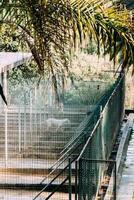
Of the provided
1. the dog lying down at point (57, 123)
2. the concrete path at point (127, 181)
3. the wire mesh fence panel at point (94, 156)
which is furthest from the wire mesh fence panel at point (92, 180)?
the dog lying down at point (57, 123)

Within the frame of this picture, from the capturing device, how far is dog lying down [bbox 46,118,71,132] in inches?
549

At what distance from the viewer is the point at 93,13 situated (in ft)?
16.8

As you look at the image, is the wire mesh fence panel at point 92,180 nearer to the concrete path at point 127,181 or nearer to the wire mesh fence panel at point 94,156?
the wire mesh fence panel at point 94,156

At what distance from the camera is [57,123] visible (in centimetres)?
1409

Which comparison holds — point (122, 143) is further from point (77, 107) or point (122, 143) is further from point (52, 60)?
point (52, 60)

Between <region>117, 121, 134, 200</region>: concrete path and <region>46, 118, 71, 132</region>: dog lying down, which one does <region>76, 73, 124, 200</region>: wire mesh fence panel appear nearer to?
<region>117, 121, 134, 200</region>: concrete path

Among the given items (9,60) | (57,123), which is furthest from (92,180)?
(9,60)

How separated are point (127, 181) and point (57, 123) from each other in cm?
431

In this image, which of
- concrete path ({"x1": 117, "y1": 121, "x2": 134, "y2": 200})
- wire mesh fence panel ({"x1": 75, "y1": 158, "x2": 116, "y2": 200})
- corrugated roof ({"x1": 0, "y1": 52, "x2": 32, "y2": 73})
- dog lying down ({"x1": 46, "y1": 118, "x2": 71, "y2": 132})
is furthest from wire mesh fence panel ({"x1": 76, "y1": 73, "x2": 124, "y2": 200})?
corrugated roof ({"x1": 0, "y1": 52, "x2": 32, "y2": 73})

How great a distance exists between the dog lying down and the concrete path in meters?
2.06

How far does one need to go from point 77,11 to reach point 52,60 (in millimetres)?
581

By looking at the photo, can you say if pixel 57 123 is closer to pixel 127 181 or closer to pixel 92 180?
pixel 127 181

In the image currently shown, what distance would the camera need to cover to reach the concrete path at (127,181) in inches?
360

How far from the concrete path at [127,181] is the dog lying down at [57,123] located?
2.06m
